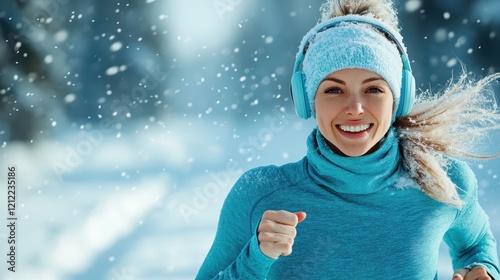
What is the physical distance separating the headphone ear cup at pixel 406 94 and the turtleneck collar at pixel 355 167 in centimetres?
8

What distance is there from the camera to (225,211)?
89.5 inches

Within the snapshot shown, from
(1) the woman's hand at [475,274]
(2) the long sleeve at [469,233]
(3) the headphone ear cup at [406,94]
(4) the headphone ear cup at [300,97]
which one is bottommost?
(1) the woman's hand at [475,274]

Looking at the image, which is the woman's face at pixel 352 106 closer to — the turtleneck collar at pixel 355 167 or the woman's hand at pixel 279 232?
the turtleneck collar at pixel 355 167

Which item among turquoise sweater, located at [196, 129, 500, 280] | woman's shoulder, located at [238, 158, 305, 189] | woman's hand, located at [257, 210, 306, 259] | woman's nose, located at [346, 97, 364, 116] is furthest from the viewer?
woman's shoulder, located at [238, 158, 305, 189]

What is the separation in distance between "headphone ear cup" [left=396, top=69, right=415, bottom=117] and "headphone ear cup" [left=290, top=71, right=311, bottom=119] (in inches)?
12.0

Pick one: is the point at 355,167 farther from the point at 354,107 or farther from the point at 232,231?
the point at 232,231

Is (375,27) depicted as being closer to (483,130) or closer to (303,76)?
(303,76)

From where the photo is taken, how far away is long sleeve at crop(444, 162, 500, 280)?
228cm

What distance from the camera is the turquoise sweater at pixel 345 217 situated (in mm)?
2129

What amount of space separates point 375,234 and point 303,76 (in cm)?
57

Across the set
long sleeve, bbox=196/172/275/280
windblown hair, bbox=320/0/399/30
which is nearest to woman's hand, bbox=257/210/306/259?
long sleeve, bbox=196/172/275/280

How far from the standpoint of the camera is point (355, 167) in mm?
2102

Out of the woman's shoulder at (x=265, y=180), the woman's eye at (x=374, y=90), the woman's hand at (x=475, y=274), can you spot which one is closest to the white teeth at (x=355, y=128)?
the woman's eye at (x=374, y=90)

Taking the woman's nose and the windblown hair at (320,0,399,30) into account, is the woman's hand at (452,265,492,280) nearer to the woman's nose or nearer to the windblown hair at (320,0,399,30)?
the woman's nose
